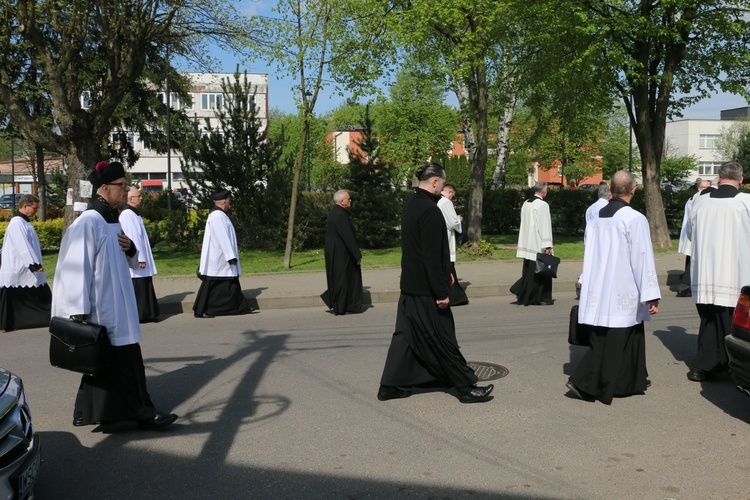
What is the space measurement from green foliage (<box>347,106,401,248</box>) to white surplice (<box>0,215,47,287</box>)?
10286 millimetres

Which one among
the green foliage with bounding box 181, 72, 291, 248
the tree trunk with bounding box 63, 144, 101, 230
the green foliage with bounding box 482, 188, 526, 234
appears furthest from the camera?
the green foliage with bounding box 482, 188, 526, 234

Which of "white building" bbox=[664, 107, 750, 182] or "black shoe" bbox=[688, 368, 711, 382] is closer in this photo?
"black shoe" bbox=[688, 368, 711, 382]

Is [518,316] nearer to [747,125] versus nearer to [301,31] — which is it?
[301,31]

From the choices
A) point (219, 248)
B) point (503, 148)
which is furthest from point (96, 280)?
point (503, 148)

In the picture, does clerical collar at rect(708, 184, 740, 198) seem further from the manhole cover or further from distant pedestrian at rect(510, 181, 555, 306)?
distant pedestrian at rect(510, 181, 555, 306)

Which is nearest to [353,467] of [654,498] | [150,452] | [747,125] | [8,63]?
[150,452]

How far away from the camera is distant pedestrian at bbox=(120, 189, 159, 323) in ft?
35.1

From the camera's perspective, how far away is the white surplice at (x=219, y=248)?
11.3 meters

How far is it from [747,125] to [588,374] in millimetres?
73802

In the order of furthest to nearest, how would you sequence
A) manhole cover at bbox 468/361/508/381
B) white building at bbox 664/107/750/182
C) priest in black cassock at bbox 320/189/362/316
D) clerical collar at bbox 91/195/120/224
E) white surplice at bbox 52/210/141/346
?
white building at bbox 664/107/750/182 → priest in black cassock at bbox 320/189/362/316 → manhole cover at bbox 468/361/508/381 → clerical collar at bbox 91/195/120/224 → white surplice at bbox 52/210/141/346

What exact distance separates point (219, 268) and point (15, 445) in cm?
779

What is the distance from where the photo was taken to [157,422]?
561 centimetres

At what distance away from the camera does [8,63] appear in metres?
24.8

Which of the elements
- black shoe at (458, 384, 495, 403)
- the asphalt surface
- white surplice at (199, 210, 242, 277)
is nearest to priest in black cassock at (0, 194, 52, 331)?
the asphalt surface
